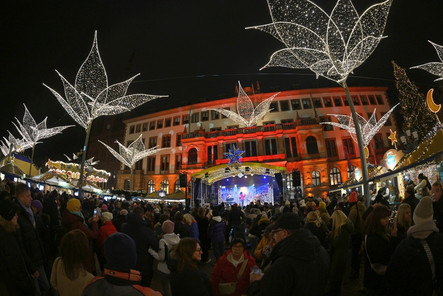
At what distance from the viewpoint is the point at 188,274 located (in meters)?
2.98

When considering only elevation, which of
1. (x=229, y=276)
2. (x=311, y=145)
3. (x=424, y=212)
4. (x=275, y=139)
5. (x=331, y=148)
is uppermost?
(x=275, y=139)

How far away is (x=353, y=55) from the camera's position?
10641mm

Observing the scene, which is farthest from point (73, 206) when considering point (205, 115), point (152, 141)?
point (152, 141)

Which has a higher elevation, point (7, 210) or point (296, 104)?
point (296, 104)

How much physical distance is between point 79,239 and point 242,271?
212cm

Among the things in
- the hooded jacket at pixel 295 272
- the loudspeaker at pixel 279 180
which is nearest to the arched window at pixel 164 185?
the loudspeaker at pixel 279 180

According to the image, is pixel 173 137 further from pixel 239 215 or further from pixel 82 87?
pixel 239 215

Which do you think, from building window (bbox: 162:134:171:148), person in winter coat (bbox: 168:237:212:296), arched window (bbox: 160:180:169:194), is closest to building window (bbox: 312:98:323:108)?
building window (bbox: 162:134:171:148)

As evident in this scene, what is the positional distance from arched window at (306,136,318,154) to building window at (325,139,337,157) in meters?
2.74

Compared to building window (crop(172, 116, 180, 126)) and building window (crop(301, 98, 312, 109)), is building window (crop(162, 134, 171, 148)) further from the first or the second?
building window (crop(301, 98, 312, 109))


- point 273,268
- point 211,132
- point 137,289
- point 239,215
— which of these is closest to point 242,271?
point 273,268

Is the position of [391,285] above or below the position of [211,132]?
below

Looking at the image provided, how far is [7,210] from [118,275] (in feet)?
8.54

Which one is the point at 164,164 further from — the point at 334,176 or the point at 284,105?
the point at 334,176
